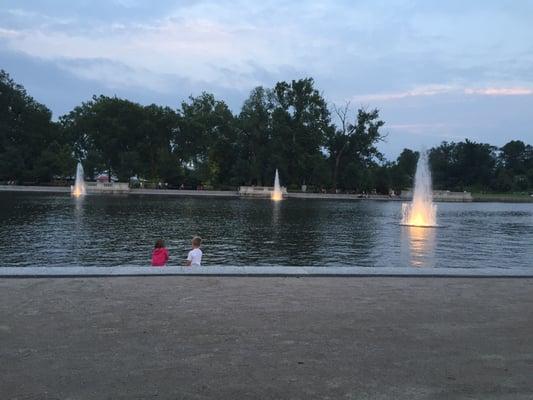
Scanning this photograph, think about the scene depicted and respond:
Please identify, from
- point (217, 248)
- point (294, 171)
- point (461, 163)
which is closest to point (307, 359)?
point (217, 248)

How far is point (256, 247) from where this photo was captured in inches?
875

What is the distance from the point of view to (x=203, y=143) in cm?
9938

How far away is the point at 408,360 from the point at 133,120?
94.2 metres

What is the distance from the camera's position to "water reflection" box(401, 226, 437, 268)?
19439 millimetres

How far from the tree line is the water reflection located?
6072 cm

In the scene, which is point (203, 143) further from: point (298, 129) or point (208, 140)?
point (298, 129)

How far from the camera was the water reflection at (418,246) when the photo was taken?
765 inches

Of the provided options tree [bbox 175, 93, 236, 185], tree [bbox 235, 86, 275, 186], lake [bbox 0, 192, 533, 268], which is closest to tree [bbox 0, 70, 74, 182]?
tree [bbox 175, 93, 236, 185]

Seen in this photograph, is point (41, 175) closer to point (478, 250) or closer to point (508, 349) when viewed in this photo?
point (478, 250)

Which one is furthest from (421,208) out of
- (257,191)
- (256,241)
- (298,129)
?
(298,129)

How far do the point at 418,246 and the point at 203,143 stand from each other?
78.5 m

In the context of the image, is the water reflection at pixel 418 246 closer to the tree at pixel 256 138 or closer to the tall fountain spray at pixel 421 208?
the tall fountain spray at pixel 421 208

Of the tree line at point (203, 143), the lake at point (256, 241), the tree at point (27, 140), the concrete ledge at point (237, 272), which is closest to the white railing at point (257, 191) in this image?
the tree line at point (203, 143)

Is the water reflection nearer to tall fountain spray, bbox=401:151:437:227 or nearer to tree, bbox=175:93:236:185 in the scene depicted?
tall fountain spray, bbox=401:151:437:227
